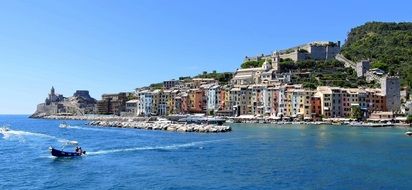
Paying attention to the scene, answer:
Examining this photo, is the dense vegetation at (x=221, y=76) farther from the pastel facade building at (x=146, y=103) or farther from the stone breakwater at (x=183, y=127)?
the stone breakwater at (x=183, y=127)

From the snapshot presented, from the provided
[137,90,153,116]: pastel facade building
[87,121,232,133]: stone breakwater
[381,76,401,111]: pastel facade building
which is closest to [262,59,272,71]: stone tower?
[137,90,153,116]: pastel facade building

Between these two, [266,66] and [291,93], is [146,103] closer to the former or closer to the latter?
[266,66]

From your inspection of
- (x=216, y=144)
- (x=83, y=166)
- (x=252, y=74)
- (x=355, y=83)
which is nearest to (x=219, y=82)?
(x=252, y=74)

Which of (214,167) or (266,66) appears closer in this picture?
(214,167)

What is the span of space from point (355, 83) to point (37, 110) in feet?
399

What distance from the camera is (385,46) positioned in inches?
5049

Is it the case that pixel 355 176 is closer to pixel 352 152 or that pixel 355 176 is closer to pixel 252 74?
pixel 352 152

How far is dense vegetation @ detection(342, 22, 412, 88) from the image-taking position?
111 m

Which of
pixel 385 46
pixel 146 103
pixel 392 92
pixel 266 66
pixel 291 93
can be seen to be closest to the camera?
pixel 392 92

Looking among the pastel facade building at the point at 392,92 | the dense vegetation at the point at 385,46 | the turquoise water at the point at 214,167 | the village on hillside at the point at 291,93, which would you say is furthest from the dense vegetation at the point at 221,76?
the turquoise water at the point at 214,167

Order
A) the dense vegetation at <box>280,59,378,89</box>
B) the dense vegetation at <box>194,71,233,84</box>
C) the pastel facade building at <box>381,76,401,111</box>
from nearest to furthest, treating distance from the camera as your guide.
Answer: the pastel facade building at <box>381,76,401,111</box>, the dense vegetation at <box>280,59,378,89</box>, the dense vegetation at <box>194,71,233,84</box>

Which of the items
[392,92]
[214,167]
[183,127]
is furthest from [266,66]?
[214,167]

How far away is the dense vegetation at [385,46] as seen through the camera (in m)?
111

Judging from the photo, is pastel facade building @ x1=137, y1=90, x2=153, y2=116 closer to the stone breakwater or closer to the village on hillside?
the village on hillside
